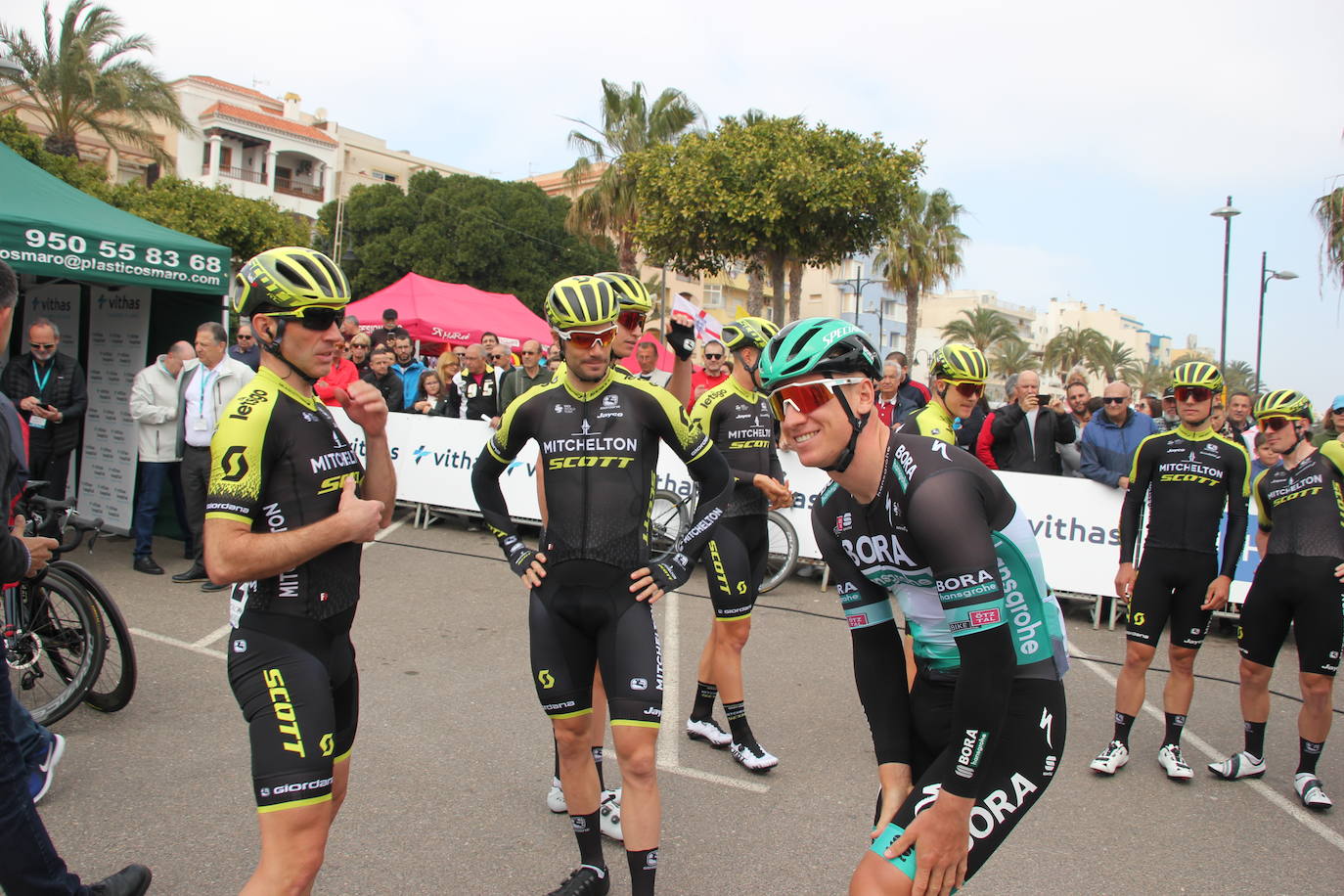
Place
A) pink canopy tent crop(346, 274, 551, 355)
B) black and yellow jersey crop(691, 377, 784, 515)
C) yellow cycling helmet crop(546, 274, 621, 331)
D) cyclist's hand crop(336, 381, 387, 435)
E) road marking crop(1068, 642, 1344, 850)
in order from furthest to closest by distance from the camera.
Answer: pink canopy tent crop(346, 274, 551, 355) < black and yellow jersey crop(691, 377, 784, 515) < road marking crop(1068, 642, 1344, 850) < yellow cycling helmet crop(546, 274, 621, 331) < cyclist's hand crop(336, 381, 387, 435)

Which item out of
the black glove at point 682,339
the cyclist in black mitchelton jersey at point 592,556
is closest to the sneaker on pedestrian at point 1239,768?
the cyclist in black mitchelton jersey at point 592,556

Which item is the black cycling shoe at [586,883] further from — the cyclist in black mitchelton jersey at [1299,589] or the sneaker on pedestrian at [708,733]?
the cyclist in black mitchelton jersey at [1299,589]

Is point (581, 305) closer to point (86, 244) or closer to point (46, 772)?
point (46, 772)

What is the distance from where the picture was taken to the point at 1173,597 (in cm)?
523

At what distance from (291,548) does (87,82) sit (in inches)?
1398

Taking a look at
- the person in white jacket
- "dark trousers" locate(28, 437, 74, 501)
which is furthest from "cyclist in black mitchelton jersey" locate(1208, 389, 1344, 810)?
"dark trousers" locate(28, 437, 74, 501)

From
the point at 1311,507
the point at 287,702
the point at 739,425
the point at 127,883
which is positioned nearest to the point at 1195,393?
the point at 1311,507

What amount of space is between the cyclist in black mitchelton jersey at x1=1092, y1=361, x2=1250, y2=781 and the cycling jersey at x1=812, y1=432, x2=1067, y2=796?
3.14 metres

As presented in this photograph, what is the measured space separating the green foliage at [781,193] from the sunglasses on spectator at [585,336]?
16.9 m

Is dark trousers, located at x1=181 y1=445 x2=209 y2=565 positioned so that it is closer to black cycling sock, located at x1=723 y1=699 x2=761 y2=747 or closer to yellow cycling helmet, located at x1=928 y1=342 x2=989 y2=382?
black cycling sock, located at x1=723 y1=699 x2=761 y2=747

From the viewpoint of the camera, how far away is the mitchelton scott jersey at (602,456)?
11.4 feet

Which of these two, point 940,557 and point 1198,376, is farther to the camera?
point 1198,376

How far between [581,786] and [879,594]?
5.12 feet

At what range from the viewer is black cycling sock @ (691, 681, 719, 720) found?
16.9 ft
